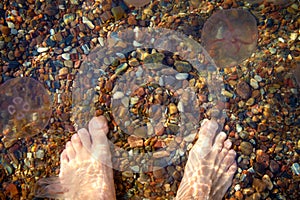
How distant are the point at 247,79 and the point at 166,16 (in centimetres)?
107

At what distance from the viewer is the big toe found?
3703mm

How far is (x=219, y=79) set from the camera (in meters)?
3.75

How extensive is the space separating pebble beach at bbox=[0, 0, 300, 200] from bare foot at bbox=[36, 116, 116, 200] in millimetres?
85

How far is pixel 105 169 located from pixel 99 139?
1.01 ft

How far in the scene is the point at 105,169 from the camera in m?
3.68

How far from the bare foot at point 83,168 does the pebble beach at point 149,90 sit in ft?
→ 0.28

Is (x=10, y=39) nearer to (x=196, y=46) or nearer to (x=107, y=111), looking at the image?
(x=107, y=111)

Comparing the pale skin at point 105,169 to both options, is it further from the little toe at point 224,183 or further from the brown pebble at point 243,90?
the brown pebble at point 243,90

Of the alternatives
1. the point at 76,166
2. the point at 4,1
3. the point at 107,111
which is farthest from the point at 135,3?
the point at 76,166

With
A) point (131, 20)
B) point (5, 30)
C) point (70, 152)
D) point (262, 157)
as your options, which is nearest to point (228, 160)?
point (262, 157)

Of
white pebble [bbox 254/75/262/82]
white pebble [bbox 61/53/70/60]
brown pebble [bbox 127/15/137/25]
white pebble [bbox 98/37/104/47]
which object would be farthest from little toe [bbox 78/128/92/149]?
white pebble [bbox 254/75/262/82]

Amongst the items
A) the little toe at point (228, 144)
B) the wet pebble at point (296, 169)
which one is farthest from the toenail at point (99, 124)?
the wet pebble at point (296, 169)

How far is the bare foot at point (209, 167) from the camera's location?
11.7 feet

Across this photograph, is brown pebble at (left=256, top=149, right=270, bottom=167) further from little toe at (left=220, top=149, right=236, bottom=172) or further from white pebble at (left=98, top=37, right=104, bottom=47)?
white pebble at (left=98, top=37, right=104, bottom=47)
